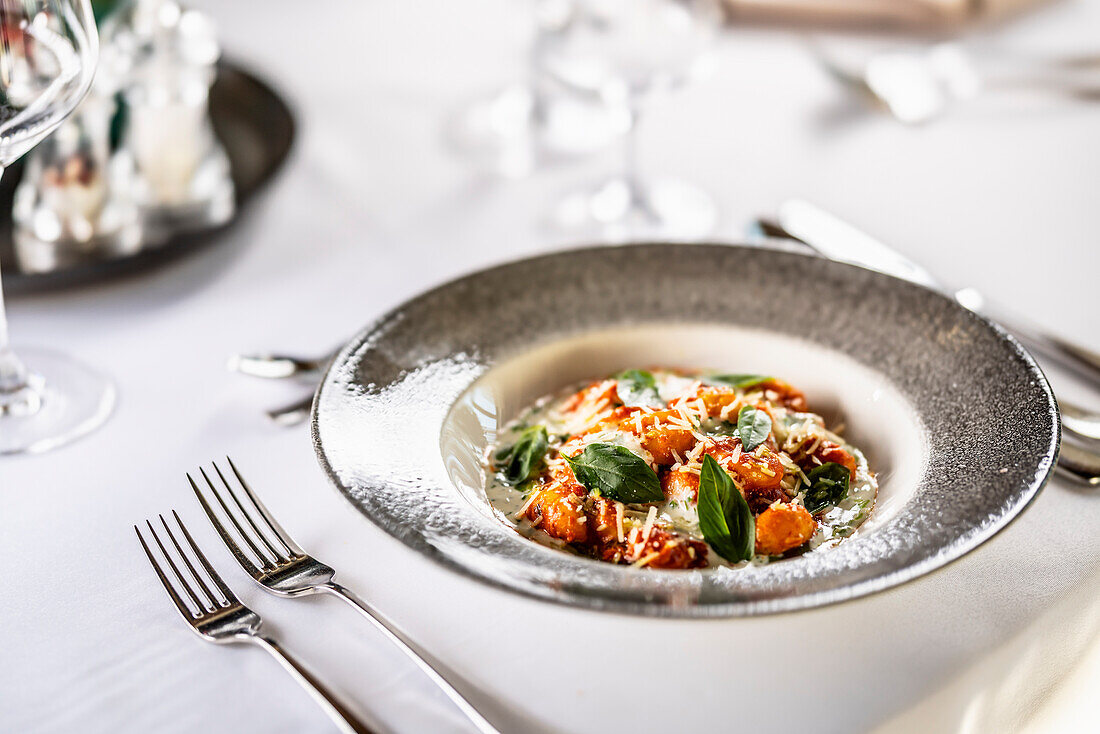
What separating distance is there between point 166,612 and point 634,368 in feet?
1.59

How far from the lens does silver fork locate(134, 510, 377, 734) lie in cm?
72

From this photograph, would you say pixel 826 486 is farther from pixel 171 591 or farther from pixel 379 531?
pixel 171 591

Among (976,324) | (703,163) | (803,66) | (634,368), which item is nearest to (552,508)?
(634,368)

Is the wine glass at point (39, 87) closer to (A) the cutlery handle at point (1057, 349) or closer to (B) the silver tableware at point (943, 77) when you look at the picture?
(A) the cutlery handle at point (1057, 349)

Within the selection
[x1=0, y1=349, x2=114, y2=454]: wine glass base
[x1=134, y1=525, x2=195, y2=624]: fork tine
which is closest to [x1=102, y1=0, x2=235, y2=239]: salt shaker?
[x1=0, y1=349, x2=114, y2=454]: wine glass base

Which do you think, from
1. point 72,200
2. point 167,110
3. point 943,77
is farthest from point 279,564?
point 943,77

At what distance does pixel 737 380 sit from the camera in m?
0.99

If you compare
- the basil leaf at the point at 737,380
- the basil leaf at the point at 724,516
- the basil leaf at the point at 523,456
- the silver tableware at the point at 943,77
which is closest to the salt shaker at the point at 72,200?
the basil leaf at the point at 523,456

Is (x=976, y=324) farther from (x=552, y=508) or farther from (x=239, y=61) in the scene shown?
(x=239, y=61)

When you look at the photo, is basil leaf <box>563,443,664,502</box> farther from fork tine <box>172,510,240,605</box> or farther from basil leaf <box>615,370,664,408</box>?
fork tine <box>172,510,240,605</box>

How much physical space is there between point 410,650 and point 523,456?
221 millimetres

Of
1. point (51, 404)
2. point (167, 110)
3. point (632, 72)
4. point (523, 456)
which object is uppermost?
point (632, 72)

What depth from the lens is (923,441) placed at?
898 mm

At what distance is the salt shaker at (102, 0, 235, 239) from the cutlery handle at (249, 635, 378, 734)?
776mm
